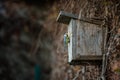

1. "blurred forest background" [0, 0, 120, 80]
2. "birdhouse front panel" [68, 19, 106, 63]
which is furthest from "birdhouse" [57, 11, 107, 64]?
"blurred forest background" [0, 0, 120, 80]

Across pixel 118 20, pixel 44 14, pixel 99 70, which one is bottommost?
pixel 99 70

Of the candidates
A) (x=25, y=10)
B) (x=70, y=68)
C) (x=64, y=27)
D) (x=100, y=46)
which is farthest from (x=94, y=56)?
(x=25, y=10)

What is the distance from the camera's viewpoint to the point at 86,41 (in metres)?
3.34

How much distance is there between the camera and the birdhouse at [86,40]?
Answer: 3324 mm

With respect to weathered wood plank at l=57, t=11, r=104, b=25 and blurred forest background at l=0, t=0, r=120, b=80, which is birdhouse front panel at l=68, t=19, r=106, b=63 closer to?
weathered wood plank at l=57, t=11, r=104, b=25

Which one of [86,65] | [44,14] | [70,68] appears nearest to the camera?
[86,65]

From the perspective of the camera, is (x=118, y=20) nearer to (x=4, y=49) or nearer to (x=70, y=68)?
(x=70, y=68)

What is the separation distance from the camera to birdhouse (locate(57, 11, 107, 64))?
131 inches

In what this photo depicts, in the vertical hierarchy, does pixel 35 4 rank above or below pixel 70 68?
above

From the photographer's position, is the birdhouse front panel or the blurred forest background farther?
the blurred forest background

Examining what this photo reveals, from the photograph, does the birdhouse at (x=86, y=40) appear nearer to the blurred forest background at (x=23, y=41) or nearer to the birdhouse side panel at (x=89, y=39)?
the birdhouse side panel at (x=89, y=39)

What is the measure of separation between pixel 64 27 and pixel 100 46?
142 centimetres

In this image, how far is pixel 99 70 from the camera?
3531 millimetres

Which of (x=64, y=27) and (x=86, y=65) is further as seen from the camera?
(x=64, y=27)
